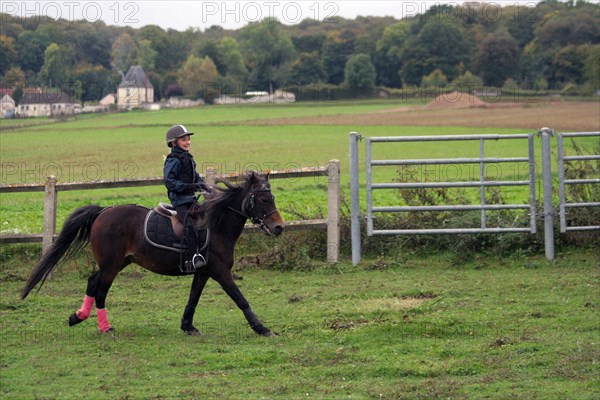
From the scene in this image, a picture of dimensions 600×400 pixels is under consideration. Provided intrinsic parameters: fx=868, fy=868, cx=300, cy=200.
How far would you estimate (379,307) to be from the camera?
9992 mm

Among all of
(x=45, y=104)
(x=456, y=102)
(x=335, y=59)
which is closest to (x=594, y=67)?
(x=456, y=102)

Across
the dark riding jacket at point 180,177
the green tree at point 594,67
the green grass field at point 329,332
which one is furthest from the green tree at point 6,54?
the green tree at point 594,67

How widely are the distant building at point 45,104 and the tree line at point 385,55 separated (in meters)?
5.66

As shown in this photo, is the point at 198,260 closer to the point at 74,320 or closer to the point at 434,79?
the point at 74,320

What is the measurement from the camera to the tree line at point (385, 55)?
55.5 meters

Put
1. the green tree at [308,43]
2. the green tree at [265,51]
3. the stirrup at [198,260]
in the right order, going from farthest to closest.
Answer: the green tree at [308,43]
the green tree at [265,51]
the stirrup at [198,260]

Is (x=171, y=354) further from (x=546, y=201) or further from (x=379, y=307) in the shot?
(x=546, y=201)

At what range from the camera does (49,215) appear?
1262 centimetres

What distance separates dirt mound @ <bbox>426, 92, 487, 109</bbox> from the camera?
67.7 metres

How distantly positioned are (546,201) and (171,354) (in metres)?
7.10

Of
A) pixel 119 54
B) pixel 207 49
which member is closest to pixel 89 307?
pixel 119 54

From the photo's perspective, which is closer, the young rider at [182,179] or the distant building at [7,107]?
the young rider at [182,179]

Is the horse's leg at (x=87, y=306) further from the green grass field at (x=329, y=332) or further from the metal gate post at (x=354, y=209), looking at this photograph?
the metal gate post at (x=354, y=209)

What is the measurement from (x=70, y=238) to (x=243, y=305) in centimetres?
210
